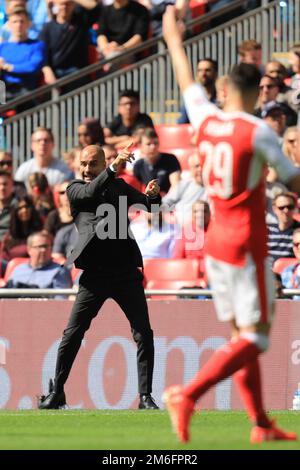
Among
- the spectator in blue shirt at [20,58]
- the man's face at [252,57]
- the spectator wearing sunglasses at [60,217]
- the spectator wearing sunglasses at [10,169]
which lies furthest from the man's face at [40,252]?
the spectator in blue shirt at [20,58]

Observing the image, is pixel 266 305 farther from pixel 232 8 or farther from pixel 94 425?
pixel 232 8

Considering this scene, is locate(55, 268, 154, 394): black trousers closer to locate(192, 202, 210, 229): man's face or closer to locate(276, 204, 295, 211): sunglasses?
locate(192, 202, 210, 229): man's face

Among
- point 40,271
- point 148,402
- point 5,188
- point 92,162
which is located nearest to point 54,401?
point 148,402

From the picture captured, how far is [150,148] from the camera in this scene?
50.8 feet

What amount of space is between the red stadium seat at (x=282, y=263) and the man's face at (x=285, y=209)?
52cm

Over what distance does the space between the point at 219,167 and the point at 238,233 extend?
388mm

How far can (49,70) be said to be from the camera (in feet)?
59.2

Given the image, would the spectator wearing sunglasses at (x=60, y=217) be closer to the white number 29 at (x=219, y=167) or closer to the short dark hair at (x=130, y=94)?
the short dark hair at (x=130, y=94)

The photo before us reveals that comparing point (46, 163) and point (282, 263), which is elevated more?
point (46, 163)

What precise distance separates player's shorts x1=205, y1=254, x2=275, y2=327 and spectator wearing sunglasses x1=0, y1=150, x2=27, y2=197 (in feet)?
28.5

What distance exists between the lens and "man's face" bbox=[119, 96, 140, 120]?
16.6 meters

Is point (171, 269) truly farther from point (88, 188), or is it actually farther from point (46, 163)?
point (88, 188)


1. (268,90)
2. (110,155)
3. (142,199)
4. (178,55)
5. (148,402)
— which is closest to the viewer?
(178,55)

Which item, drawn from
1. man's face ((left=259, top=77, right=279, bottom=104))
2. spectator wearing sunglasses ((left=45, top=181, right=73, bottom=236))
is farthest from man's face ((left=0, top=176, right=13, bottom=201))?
man's face ((left=259, top=77, right=279, bottom=104))
